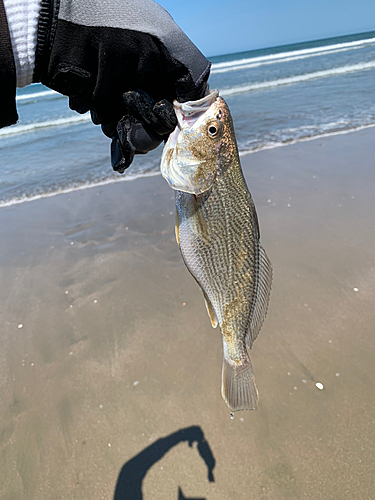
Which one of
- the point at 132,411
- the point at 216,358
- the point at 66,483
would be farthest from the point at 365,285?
the point at 66,483

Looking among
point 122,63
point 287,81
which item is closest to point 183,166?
point 122,63

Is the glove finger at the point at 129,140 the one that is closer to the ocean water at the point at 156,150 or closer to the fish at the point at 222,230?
the fish at the point at 222,230

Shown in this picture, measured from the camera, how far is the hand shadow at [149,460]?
8.45ft

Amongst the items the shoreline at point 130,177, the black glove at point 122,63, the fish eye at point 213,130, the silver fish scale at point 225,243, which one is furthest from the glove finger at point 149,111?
the shoreline at point 130,177

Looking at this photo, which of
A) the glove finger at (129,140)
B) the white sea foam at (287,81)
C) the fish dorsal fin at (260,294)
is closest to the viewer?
the glove finger at (129,140)

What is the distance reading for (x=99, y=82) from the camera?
1.55 metres

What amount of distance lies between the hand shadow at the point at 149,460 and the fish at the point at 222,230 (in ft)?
3.21

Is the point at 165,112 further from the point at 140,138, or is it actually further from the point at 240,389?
the point at 240,389

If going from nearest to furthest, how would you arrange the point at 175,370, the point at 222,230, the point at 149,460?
1. the point at 222,230
2. the point at 149,460
3. the point at 175,370

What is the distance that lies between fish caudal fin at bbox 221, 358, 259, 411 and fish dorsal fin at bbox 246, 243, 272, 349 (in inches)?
6.1

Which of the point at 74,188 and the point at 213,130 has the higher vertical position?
the point at 213,130

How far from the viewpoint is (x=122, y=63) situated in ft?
5.02

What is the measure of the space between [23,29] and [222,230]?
1268 mm

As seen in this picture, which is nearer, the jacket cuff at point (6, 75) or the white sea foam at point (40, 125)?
the jacket cuff at point (6, 75)
